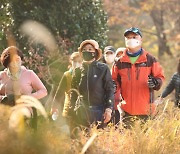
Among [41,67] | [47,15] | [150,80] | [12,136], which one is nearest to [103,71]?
[150,80]

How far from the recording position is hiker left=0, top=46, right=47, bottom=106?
7570mm

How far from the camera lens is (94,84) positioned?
25.2 ft

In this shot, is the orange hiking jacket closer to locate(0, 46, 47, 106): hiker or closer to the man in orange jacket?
the man in orange jacket

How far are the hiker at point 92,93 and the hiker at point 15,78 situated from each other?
428 mm

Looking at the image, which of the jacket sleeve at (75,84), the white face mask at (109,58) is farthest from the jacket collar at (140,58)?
the white face mask at (109,58)

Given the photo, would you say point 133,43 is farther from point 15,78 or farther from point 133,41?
point 15,78

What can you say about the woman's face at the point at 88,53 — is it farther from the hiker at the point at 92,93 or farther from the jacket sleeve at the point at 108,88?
the jacket sleeve at the point at 108,88

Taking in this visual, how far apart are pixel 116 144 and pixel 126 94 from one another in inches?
71.4

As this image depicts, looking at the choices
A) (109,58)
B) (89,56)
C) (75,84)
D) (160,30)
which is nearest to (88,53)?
(89,56)

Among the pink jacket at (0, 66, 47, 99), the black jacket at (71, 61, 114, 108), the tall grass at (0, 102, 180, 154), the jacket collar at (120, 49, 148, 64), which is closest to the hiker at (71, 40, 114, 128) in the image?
the black jacket at (71, 61, 114, 108)

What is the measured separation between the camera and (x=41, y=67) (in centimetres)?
1280

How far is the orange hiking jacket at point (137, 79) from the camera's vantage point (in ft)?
27.8

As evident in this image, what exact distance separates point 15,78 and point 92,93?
2.94 feet

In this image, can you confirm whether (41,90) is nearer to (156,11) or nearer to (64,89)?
(64,89)
